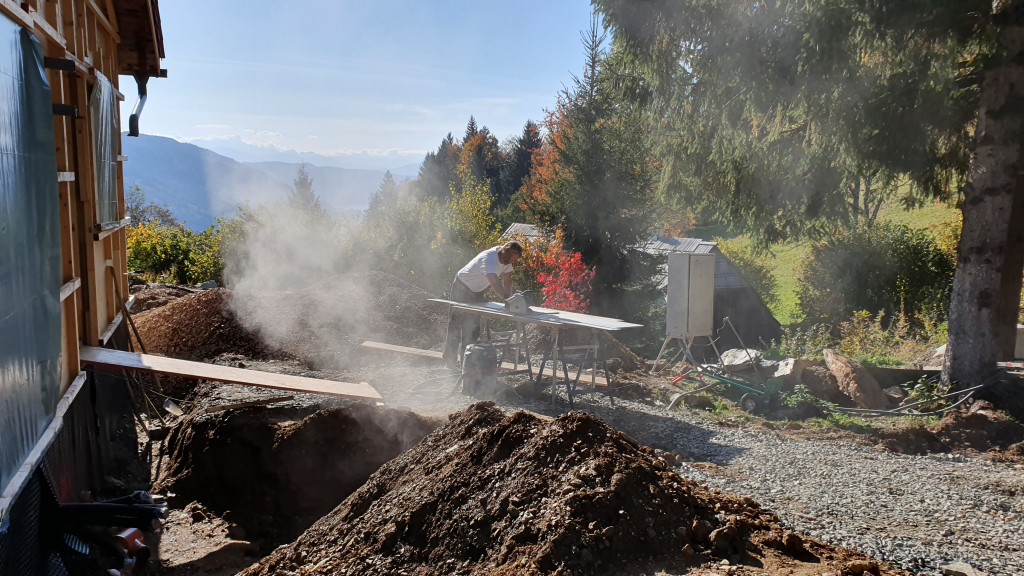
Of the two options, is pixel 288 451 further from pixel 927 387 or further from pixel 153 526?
pixel 927 387

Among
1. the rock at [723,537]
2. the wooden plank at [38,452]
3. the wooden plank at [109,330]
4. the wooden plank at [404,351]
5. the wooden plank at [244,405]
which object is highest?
the wooden plank at [109,330]

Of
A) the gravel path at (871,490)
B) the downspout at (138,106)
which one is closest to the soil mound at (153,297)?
the downspout at (138,106)

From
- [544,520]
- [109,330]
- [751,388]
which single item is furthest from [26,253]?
[751,388]

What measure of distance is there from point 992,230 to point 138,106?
10.6m

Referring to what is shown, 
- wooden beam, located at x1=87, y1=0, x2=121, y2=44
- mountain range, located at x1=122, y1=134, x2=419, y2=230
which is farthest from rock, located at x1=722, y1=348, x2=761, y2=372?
mountain range, located at x1=122, y1=134, x2=419, y2=230

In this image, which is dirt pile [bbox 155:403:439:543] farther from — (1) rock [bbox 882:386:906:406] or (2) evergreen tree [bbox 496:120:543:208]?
(2) evergreen tree [bbox 496:120:543:208]

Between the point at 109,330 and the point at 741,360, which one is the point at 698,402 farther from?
the point at 109,330

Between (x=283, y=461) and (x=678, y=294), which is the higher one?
(x=678, y=294)

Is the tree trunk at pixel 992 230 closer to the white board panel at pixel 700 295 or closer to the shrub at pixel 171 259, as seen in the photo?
the white board panel at pixel 700 295

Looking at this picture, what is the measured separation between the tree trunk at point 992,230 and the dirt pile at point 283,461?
290 inches

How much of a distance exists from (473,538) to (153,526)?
312 cm

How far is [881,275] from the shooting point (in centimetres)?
1930

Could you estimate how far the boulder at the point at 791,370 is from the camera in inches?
360

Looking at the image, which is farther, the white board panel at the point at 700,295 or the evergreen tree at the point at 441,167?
the evergreen tree at the point at 441,167
